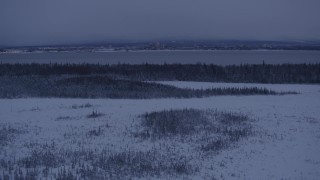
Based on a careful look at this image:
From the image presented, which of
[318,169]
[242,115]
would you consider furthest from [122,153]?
[242,115]

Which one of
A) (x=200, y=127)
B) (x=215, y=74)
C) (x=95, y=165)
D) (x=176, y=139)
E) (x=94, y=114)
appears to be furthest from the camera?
(x=215, y=74)

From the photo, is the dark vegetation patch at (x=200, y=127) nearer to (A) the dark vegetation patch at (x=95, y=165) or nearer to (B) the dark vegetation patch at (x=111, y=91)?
(A) the dark vegetation patch at (x=95, y=165)

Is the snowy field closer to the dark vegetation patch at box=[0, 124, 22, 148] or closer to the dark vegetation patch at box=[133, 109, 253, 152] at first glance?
the dark vegetation patch at box=[0, 124, 22, 148]

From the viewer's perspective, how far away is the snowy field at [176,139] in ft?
36.6

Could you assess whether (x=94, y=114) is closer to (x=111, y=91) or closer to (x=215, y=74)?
(x=111, y=91)

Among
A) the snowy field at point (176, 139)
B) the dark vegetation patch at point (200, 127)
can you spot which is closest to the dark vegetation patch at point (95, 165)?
the snowy field at point (176, 139)

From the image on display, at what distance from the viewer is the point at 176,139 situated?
14547 millimetres

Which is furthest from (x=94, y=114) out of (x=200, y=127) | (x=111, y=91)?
(x=111, y=91)

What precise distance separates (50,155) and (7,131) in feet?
14.8

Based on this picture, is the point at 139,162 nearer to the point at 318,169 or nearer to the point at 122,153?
the point at 122,153

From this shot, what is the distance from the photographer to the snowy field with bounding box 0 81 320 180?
36.6ft

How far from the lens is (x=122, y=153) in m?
12.4

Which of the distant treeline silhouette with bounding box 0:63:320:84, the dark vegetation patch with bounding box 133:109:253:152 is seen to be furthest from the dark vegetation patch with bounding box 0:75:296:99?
the distant treeline silhouette with bounding box 0:63:320:84

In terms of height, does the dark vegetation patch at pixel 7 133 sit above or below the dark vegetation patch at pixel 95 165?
below
